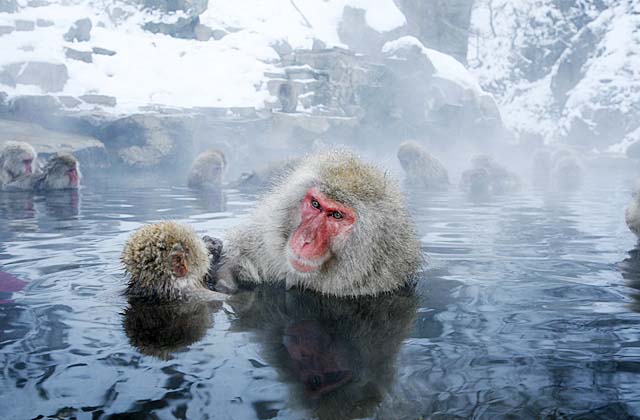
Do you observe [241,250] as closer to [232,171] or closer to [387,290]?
[387,290]

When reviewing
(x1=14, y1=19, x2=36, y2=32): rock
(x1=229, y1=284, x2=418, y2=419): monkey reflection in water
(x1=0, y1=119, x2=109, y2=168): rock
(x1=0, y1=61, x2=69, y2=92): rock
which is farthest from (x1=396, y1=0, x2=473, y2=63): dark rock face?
(x1=229, y1=284, x2=418, y2=419): monkey reflection in water

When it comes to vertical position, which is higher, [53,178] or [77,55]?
[77,55]

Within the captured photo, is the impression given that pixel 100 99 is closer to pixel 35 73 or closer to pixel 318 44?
pixel 35 73

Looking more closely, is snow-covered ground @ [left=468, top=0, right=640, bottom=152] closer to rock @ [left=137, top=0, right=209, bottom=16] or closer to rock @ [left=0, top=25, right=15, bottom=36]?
rock @ [left=137, top=0, right=209, bottom=16]

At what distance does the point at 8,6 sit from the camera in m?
20.5

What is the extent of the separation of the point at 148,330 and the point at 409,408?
119cm

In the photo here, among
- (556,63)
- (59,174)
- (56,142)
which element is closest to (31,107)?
(56,142)

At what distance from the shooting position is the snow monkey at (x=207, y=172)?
1077cm

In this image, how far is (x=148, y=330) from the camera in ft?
7.92

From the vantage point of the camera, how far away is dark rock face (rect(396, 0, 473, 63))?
31922 millimetres

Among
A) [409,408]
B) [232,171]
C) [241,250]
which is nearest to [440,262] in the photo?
[241,250]

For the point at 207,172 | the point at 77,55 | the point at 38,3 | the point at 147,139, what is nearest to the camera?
the point at 207,172

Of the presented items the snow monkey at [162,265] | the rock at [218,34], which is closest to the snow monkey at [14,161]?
the snow monkey at [162,265]

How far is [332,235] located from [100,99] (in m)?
14.9
